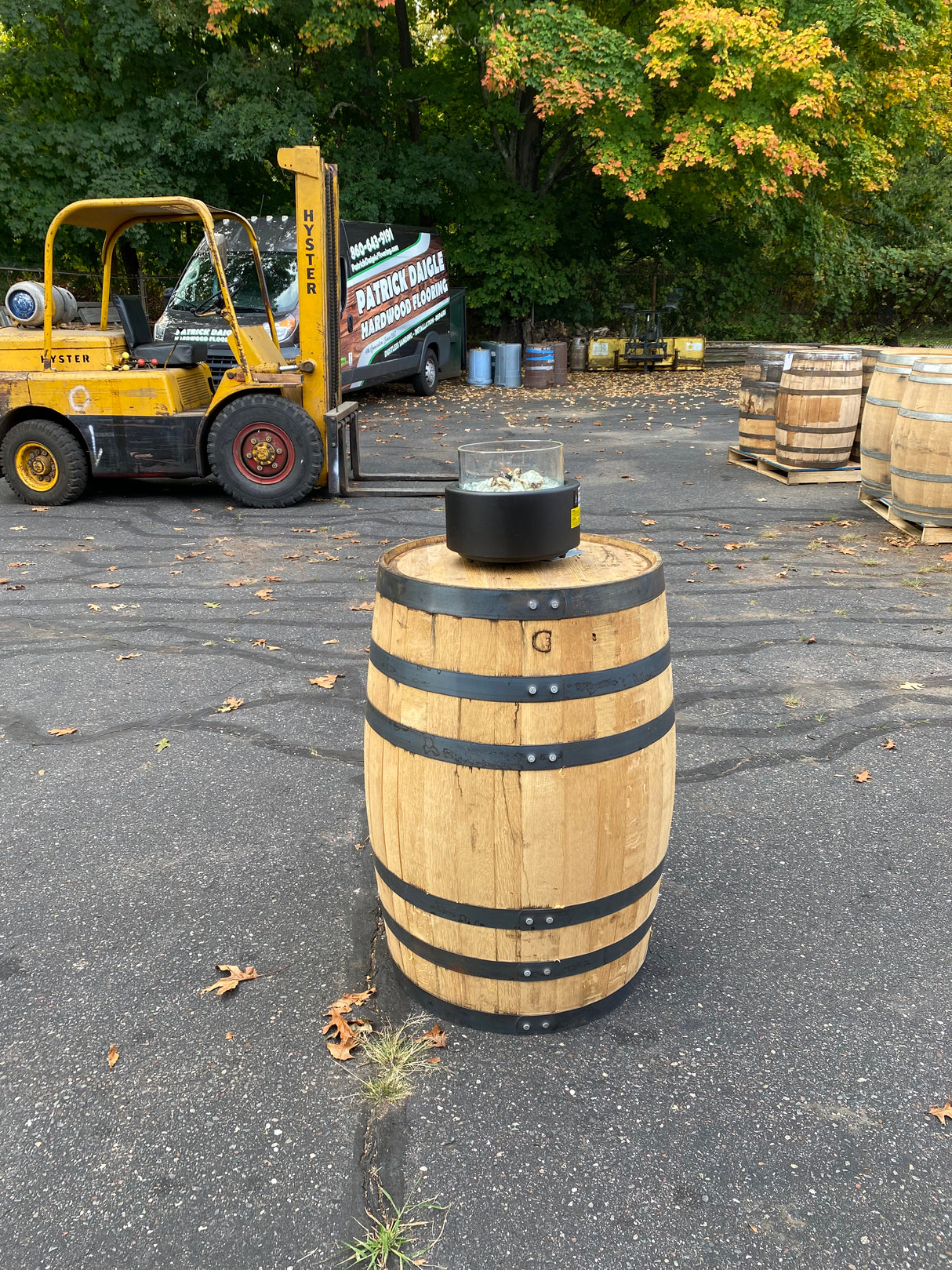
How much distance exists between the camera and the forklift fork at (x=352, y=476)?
918 cm

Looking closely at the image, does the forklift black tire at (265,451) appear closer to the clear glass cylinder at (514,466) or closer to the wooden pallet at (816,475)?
the wooden pallet at (816,475)

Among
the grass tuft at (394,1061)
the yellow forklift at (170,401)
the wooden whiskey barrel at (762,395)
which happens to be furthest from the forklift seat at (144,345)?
the grass tuft at (394,1061)

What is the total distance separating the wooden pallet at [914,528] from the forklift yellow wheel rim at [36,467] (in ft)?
25.8

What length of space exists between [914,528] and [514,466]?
6363 mm

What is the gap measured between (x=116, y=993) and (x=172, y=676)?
260 centimetres

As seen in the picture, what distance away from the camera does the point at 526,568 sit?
243 centimetres

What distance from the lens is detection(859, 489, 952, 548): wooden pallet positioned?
7438mm

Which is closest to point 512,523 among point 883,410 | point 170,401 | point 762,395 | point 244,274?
point 883,410

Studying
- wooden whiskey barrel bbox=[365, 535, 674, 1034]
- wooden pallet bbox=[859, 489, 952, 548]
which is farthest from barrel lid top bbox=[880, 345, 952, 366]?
wooden whiskey barrel bbox=[365, 535, 674, 1034]

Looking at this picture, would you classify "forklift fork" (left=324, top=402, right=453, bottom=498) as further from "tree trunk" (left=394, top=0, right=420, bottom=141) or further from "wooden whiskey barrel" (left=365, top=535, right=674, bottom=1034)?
"tree trunk" (left=394, top=0, right=420, bottom=141)

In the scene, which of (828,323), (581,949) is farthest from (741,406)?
(828,323)

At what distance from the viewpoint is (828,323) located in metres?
26.8

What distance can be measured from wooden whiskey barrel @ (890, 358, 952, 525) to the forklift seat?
22.0 ft

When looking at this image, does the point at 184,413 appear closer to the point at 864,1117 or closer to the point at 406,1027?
the point at 406,1027
